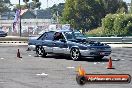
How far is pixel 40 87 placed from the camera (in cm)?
1157

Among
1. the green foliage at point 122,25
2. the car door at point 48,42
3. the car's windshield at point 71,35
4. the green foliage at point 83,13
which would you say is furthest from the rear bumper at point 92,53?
the green foliage at point 83,13

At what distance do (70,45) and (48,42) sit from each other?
194 centimetres

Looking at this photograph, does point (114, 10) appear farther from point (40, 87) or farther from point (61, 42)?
point (40, 87)

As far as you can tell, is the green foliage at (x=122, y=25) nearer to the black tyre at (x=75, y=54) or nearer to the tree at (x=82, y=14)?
the tree at (x=82, y=14)

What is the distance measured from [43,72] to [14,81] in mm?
2695

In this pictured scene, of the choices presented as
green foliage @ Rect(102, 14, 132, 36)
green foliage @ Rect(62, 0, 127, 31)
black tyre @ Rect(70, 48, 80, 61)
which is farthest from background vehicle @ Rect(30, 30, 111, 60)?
green foliage @ Rect(62, 0, 127, 31)

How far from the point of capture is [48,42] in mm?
22125

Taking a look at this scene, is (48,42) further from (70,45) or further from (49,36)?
(70,45)

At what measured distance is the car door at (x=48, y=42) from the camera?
22.0m

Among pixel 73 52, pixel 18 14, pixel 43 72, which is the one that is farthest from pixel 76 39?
pixel 18 14

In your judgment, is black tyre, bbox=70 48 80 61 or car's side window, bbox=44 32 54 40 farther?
car's side window, bbox=44 32 54 40

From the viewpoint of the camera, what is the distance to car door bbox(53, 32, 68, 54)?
2103 centimetres

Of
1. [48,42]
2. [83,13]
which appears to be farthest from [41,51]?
[83,13]

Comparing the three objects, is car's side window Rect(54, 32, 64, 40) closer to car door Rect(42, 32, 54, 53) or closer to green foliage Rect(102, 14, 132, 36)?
car door Rect(42, 32, 54, 53)
